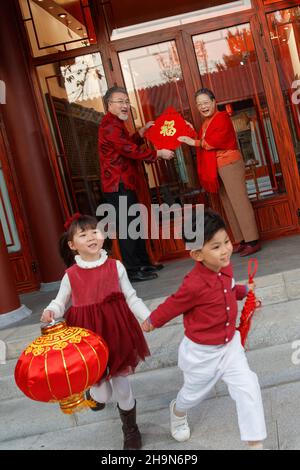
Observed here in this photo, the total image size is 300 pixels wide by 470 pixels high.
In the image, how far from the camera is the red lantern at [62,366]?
2.51 metres

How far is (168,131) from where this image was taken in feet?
18.1

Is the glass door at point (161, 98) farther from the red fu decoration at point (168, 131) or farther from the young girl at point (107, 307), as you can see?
the young girl at point (107, 307)

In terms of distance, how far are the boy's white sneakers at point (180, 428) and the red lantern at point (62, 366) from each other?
569 millimetres

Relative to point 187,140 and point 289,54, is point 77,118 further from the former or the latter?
point 289,54

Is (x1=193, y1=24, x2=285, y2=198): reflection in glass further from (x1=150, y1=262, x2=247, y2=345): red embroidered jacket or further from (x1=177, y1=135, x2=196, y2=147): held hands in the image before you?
(x1=150, y1=262, x2=247, y2=345): red embroidered jacket

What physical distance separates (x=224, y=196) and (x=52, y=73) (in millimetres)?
2082

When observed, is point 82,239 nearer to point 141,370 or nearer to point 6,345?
point 141,370

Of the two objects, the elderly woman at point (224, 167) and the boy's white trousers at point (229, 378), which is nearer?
the boy's white trousers at point (229, 378)

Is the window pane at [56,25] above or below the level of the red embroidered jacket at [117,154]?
above

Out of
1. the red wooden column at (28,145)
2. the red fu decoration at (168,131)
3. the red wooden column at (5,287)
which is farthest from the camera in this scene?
the red wooden column at (28,145)

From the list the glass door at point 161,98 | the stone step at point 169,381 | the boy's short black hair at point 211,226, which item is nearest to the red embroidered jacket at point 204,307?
the boy's short black hair at point 211,226

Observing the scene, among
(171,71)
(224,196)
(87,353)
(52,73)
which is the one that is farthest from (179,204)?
(87,353)

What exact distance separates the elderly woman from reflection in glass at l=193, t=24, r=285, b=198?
1.53 ft

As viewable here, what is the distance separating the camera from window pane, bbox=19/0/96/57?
5.83 meters
